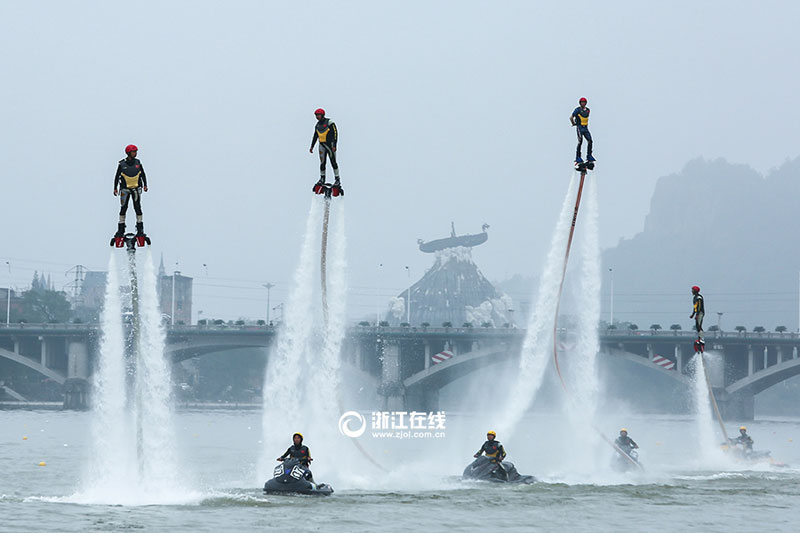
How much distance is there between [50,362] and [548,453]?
107m

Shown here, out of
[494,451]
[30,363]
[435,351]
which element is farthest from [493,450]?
[30,363]

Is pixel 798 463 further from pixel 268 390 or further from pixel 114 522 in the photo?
pixel 114 522

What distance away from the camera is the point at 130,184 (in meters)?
47.0

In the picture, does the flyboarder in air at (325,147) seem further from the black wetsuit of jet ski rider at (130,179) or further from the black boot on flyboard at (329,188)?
the black wetsuit of jet ski rider at (130,179)

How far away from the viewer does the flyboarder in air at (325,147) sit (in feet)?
167

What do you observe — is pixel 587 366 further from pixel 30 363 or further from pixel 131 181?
pixel 30 363

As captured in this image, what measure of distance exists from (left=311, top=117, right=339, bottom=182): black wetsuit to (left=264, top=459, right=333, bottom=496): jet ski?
1395cm

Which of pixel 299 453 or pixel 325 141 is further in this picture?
pixel 299 453

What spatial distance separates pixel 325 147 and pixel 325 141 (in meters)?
0.28

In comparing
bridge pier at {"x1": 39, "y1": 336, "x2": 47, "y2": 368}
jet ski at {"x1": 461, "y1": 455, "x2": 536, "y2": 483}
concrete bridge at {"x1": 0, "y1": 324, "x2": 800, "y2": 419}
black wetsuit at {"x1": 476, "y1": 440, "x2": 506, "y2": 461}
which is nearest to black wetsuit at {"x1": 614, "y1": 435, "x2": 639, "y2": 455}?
jet ski at {"x1": 461, "y1": 455, "x2": 536, "y2": 483}

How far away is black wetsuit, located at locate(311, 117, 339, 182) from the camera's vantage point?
50953 millimetres

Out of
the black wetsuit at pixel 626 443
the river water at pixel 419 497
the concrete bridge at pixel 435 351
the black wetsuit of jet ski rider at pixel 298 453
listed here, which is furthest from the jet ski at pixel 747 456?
the concrete bridge at pixel 435 351

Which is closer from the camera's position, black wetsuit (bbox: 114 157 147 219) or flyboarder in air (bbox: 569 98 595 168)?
black wetsuit (bbox: 114 157 147 219)

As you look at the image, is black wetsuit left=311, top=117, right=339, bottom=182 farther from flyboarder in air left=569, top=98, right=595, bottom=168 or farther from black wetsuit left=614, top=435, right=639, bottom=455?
black wetsuit left=614, top=435, right=639, bottom=455
